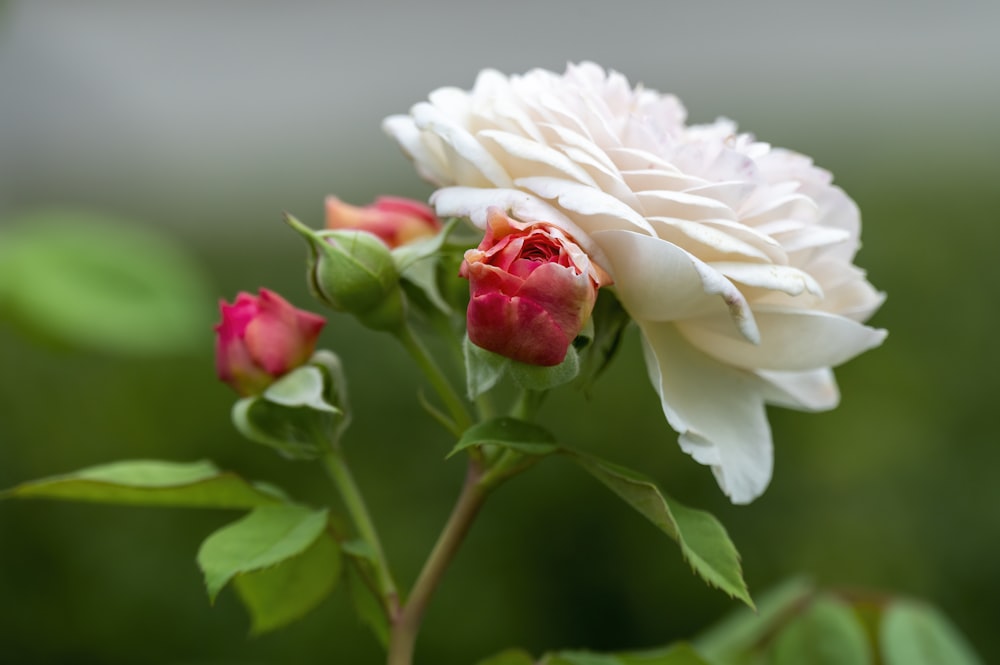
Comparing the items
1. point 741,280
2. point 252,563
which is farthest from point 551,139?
point 252,563

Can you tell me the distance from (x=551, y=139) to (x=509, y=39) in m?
5.82

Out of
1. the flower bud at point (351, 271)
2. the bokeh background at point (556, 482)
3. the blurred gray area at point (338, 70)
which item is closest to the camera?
the flower bud at point (351, 271)

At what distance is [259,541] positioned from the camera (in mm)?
630

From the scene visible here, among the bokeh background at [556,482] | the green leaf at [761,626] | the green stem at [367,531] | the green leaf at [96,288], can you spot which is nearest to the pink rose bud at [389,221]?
the green stem at [367,531]

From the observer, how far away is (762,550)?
1908mm

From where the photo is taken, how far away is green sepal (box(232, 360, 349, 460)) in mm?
645

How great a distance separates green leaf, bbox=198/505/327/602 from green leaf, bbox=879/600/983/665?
460mm

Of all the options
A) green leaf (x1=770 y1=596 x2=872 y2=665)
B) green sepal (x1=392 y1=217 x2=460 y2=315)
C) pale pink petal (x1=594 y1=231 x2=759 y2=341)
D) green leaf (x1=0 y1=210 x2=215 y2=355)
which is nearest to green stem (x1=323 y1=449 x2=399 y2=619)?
green sepal (x1=392 y1=217 x2=460 y2=315)

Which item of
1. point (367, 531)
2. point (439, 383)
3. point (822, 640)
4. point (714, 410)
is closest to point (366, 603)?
point (367, 531)

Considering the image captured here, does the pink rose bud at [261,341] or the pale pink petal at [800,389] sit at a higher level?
the pale pink petal at [800,389]

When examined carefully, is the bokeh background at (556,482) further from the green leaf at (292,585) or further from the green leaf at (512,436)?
the green leaf at (512,436)

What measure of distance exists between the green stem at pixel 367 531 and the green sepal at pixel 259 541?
0.04 metres

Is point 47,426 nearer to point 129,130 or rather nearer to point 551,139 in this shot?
point 551,139

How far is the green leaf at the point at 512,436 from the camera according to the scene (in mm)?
583
